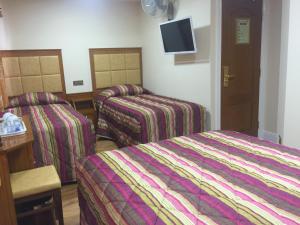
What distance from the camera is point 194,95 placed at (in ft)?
12.4

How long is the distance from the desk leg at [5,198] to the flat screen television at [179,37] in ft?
8.43

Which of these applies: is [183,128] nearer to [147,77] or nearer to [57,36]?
[147,77]

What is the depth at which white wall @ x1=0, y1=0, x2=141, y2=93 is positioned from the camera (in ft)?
13.7

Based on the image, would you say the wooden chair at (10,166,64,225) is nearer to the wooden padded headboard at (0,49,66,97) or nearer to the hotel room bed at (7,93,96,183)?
the hotel room bed at (7,93,96,183)

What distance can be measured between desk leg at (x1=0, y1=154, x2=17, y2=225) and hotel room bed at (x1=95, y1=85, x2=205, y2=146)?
1713 mm

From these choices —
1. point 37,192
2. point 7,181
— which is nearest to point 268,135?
point 37,192

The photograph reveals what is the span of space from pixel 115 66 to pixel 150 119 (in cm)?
203

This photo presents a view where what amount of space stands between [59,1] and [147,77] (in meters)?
1.97

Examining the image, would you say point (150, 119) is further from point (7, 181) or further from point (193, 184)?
point (193, 184)

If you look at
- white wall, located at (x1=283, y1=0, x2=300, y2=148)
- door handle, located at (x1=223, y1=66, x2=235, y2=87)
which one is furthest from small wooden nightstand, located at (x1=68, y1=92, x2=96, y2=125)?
white wall, located at (x1=283, y1=0, x2=300, y2=148)

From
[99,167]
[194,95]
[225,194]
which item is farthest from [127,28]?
[225,194]

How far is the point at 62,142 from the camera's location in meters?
2.84

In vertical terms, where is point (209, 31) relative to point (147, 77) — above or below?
above

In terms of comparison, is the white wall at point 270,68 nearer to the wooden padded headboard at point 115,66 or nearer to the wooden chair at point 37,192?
the wooden padded headboard at point 115,66
